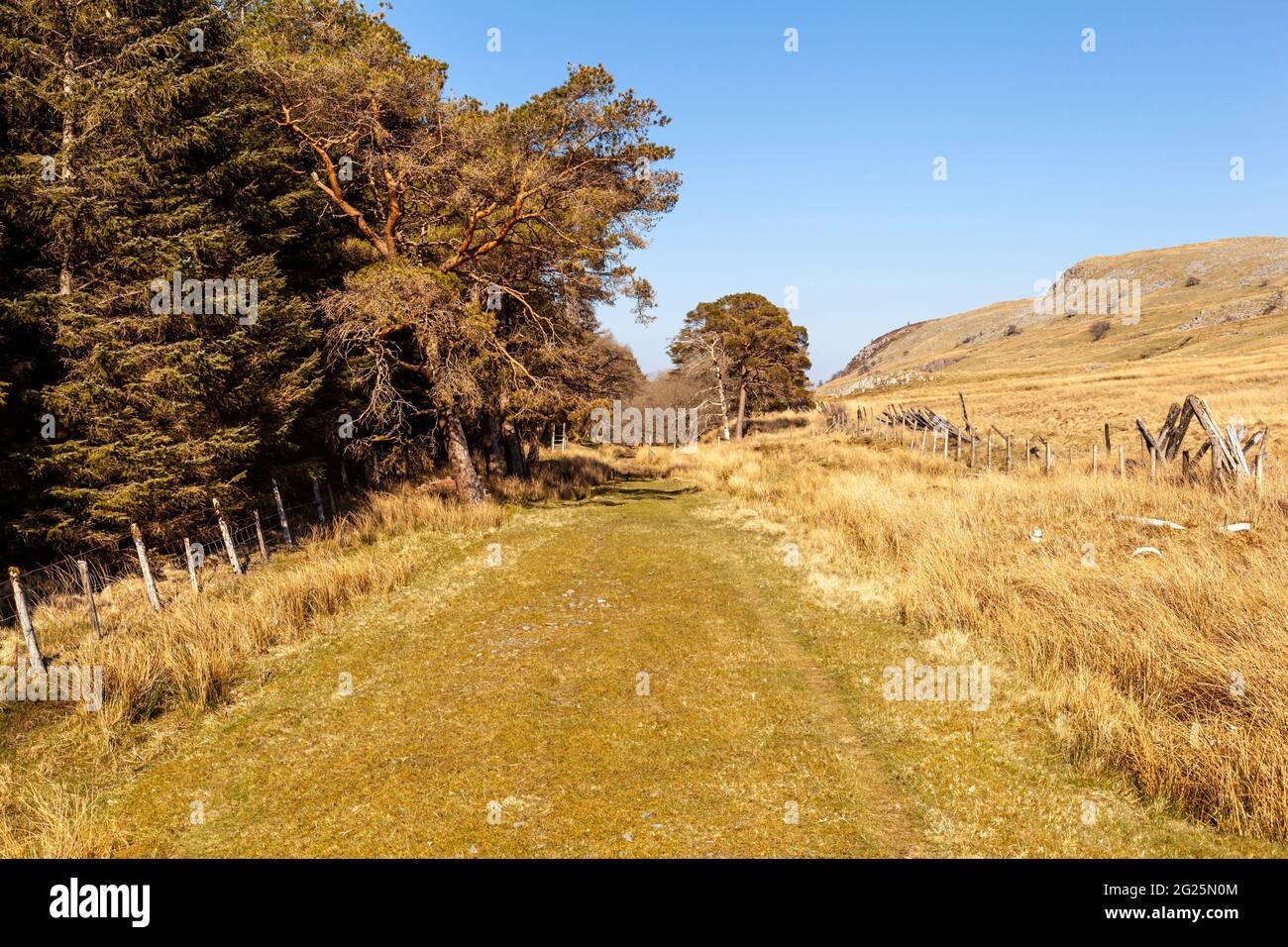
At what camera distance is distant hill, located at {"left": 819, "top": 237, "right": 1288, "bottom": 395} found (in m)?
68.5

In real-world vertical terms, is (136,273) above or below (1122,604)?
above

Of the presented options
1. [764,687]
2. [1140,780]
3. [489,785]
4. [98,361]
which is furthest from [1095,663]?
[98,361]

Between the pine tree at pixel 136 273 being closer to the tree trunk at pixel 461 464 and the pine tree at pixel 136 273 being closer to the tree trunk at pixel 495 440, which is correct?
the tree trunk at pixel 461 464

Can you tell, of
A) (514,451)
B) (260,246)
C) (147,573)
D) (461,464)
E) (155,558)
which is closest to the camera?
(147,573)

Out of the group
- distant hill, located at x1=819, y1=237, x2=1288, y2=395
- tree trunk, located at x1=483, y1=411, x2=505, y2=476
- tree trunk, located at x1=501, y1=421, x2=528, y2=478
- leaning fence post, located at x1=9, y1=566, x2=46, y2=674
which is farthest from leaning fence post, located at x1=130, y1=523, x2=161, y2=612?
distant hill, located at x1=819, y1=237, x2=1288, y2=395

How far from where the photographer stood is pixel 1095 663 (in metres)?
7.04

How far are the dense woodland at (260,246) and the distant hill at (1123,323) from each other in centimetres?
6323

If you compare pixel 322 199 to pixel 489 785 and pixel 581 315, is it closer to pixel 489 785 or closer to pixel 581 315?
pixel 581 315

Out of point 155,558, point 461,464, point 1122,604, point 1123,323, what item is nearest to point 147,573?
point 155,558

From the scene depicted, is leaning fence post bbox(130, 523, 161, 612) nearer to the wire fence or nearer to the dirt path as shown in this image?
the wire fence

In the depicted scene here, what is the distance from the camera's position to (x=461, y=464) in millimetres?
18609

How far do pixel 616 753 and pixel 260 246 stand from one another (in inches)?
591

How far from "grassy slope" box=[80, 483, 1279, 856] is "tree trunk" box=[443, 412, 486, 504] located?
8.07 metres

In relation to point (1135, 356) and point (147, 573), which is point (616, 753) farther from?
point (1135, 356)
